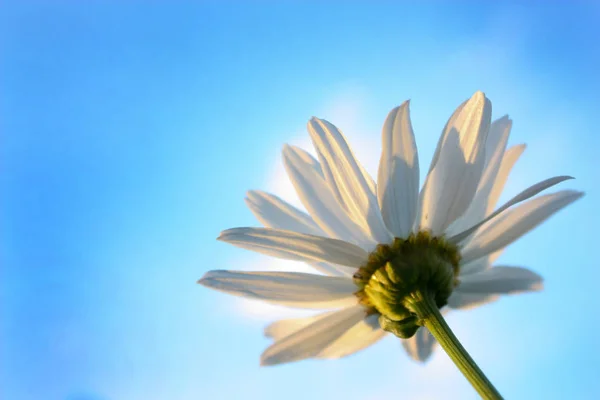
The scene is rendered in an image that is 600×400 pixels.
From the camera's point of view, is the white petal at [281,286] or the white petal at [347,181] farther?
the white petal at [347,181]

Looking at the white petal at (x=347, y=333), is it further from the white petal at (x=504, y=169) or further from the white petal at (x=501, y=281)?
the white petal at (x=504, y=169)

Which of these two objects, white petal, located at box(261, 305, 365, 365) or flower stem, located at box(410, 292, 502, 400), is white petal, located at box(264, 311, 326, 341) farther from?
flower stem, located at box(410, 292, 502, 400)

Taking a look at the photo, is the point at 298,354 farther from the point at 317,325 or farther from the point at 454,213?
the point at 454,213

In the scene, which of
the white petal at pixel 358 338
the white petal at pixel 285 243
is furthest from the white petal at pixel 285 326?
the white petal at pixel 285 243

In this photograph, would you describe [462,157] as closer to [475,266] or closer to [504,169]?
[504,169]

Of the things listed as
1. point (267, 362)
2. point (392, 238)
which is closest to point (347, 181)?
point (392, 238)

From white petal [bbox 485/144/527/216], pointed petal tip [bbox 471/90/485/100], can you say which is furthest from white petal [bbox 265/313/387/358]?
pointed petal tip [bbox 471/90/485/100]
